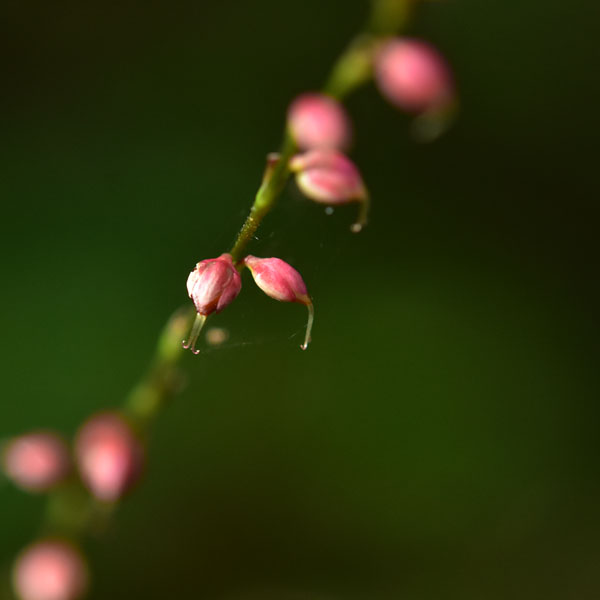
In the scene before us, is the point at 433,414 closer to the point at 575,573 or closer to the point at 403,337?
the point at 403,337

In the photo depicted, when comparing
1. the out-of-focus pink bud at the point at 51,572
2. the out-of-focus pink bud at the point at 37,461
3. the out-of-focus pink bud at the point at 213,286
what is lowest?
the out-of-focus pink bud at the point at 51,572

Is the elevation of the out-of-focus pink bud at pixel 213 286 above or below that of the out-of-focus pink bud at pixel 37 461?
above

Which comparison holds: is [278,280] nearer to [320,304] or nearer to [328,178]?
[328,178]

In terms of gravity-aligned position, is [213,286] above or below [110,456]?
above

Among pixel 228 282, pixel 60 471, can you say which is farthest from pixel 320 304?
pixel 228 282

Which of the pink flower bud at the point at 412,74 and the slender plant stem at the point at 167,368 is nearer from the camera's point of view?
the slender plant stem at the point at 167,368

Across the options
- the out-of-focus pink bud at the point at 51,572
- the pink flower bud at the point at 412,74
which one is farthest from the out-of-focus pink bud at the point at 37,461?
the pink flower bud at the point at 412,74

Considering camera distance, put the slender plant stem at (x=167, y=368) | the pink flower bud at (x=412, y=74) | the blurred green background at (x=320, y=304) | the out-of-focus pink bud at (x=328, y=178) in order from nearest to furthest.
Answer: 1. the out-of-focus pink bud at (x=328, y=178)
2. the slender plant stem at (x=167, y=368)
3. the pink flower bud at (x=412, y=74)
4. the blurred green background at (x=320, y=304)

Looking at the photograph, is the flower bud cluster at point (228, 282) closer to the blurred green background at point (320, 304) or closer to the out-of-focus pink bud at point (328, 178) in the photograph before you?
the out-of-focus pink bud at point (328, 178)
